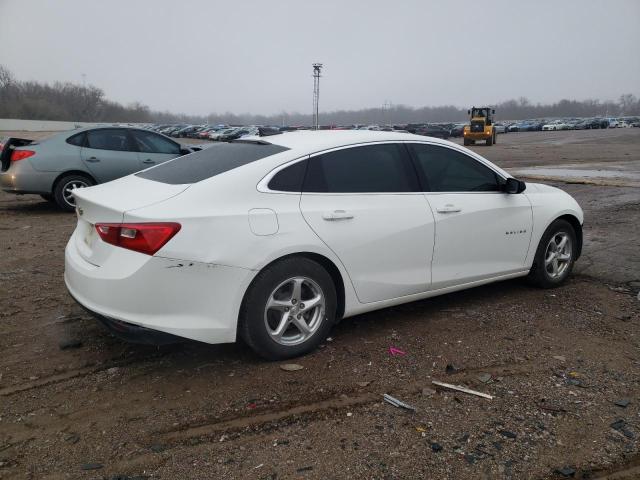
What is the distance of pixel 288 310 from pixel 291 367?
39 centimetres

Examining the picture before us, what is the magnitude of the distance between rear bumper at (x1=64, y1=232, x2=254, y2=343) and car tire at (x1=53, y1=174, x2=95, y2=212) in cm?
636

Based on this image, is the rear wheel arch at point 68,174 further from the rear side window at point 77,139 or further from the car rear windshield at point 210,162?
the car rear windshield at point 210,162

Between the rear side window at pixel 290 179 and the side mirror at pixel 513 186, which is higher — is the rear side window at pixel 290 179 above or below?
above

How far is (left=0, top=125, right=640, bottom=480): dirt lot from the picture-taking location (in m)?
2.53

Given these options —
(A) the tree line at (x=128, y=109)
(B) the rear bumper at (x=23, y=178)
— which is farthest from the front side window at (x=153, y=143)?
(A) the tree line at (x=128, y=109)

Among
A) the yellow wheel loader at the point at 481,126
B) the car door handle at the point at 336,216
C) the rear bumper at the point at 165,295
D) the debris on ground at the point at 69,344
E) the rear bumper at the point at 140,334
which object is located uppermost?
the yellow wheel loader at the point at 481,126

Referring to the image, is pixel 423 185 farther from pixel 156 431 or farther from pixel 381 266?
pixel 156 431

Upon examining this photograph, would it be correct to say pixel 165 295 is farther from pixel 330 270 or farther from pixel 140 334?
pixel 330 270

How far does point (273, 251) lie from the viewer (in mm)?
3262

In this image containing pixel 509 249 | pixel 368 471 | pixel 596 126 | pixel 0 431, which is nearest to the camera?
pixel 368 471

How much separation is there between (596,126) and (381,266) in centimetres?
8766

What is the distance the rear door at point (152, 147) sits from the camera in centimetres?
948

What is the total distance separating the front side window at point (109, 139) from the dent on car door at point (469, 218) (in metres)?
6.83

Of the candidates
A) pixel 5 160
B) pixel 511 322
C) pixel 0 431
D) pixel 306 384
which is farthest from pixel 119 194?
pixel 5 160
